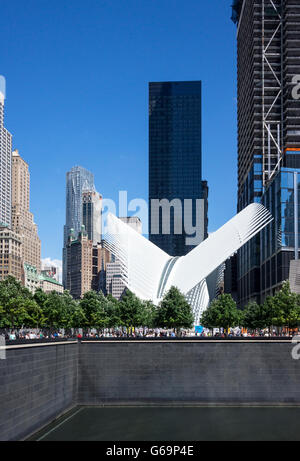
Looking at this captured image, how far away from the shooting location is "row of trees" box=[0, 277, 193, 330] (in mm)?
61906

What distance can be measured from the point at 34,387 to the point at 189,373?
43.3 feet

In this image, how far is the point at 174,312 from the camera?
62844 mm

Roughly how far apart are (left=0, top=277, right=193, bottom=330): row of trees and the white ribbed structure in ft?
14.7

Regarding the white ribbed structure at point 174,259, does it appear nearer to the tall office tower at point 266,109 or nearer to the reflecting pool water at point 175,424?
the tall office tower at point 266,109

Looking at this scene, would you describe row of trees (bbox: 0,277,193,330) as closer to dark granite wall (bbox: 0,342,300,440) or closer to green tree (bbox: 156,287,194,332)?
green tree (bbox: 156,287,194,332)

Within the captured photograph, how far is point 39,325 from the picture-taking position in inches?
2697

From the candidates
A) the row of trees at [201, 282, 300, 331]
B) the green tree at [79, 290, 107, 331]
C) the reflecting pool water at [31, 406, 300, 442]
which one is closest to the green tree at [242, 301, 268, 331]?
the row of trees at [201, 282, 300, 331]

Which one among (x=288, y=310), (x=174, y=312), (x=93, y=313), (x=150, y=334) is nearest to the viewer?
(x=288, y=310)

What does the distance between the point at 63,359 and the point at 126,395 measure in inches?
234

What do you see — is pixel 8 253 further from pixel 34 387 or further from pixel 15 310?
pixel 34 387

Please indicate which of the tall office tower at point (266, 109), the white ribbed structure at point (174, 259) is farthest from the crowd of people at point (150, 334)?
the tall office tower at point (266, 109)

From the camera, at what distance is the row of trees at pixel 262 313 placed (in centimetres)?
6031

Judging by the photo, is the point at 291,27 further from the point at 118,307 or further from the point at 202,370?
the point at 202,370

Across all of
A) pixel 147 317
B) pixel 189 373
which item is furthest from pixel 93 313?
pixel 189 373
